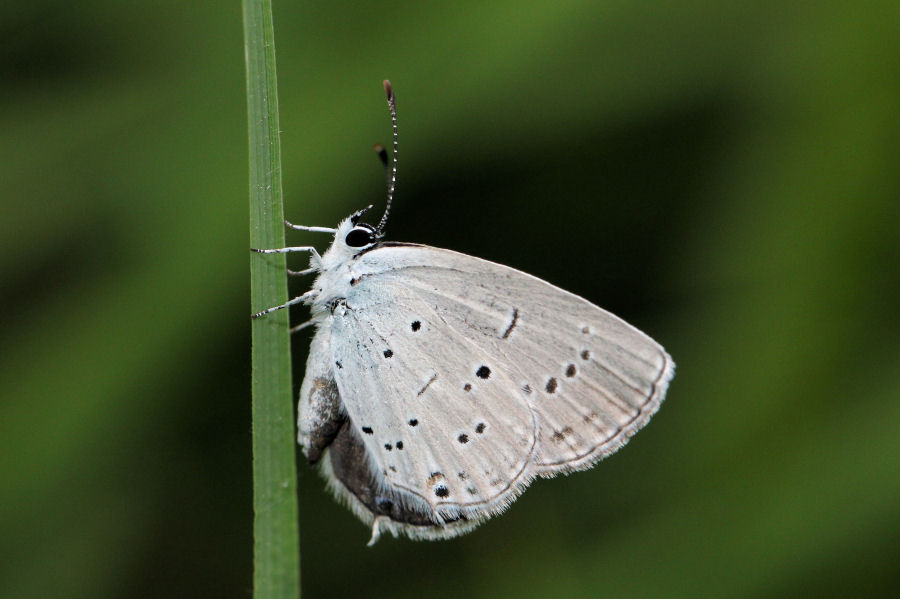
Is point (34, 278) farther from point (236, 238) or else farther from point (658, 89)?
point (658, 89)

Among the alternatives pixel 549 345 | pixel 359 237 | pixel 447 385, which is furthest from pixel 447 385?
pixel 359 237

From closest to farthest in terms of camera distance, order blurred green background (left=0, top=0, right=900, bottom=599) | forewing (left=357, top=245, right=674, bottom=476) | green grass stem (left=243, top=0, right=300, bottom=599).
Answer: green grass stem (left=243, top=0, right=300, bottom=599) → forewing (left=357, top=245, right=674, bottom=476) → blurred green background (left=0, top=0, right=900, bottom=599)

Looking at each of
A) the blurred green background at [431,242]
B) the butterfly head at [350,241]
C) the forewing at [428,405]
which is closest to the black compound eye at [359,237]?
the butterfly head at [350,241]

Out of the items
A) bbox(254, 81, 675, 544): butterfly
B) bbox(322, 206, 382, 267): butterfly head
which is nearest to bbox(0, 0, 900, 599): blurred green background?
bbox(322, 206, 382, 267): butterfly head

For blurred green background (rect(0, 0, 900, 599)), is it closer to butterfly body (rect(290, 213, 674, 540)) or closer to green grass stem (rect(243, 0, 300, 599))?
butterfly body (rect(290, 213, 674, 540))

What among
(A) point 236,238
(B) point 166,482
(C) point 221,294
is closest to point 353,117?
(A) point 236,238

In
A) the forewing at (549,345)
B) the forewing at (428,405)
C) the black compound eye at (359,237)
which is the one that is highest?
the black compound eye at (359,237)

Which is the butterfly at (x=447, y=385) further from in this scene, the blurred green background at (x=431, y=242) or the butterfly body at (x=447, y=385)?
the blurred green background at (x=431, y=242)

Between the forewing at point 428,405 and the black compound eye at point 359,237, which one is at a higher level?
the black compound eye at point 359,237
